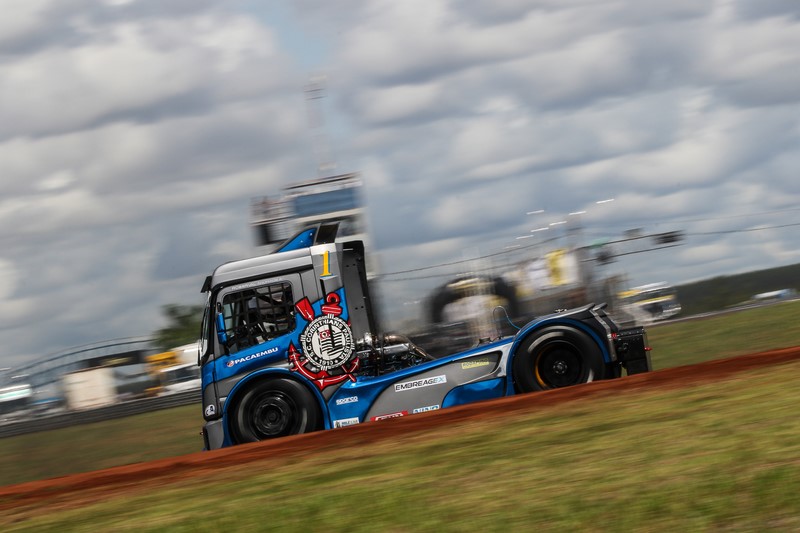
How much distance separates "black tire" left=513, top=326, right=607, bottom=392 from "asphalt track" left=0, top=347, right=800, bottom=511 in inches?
21.6

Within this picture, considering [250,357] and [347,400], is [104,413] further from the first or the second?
[347,400]

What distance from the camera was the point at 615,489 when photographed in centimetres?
652

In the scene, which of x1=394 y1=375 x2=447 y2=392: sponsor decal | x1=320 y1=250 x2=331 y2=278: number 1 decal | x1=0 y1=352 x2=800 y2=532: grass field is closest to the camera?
x1=0 y1=352 x2=800 y2=532: grass field

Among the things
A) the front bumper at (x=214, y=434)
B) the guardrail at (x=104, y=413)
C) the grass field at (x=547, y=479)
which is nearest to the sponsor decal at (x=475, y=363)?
the grass field at (x=547, y=479)

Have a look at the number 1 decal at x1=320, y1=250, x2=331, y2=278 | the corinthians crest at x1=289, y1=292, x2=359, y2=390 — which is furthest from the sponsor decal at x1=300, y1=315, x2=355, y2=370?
the number 1 decal at x1=320, y1=250, x2=331, y2=278

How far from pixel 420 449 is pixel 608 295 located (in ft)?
23.3

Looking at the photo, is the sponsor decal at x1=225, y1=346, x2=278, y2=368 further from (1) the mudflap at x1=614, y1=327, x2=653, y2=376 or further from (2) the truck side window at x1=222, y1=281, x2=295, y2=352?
(1) the mudflap at x1=614, y1=327, x2=653, y2=376

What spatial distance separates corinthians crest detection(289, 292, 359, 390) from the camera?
40.1 ft

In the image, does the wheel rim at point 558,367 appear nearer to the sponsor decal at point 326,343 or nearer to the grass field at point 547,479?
the grass field at point 547,479

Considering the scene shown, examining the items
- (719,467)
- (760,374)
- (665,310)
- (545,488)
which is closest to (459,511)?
(545,488)

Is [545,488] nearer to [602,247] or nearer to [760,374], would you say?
[760,374]

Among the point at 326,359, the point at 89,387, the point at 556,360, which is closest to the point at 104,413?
the point at 89,387

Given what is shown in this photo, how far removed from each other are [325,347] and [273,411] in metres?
1.01

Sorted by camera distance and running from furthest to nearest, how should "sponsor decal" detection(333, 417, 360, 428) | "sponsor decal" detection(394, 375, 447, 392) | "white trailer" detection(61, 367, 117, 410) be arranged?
"white trailer" detection(61, 367, 117, 410), "sponsor decal" detection(333, 417, 360, 428), "sponsor decal" detection(394, 375, 447, 392)
